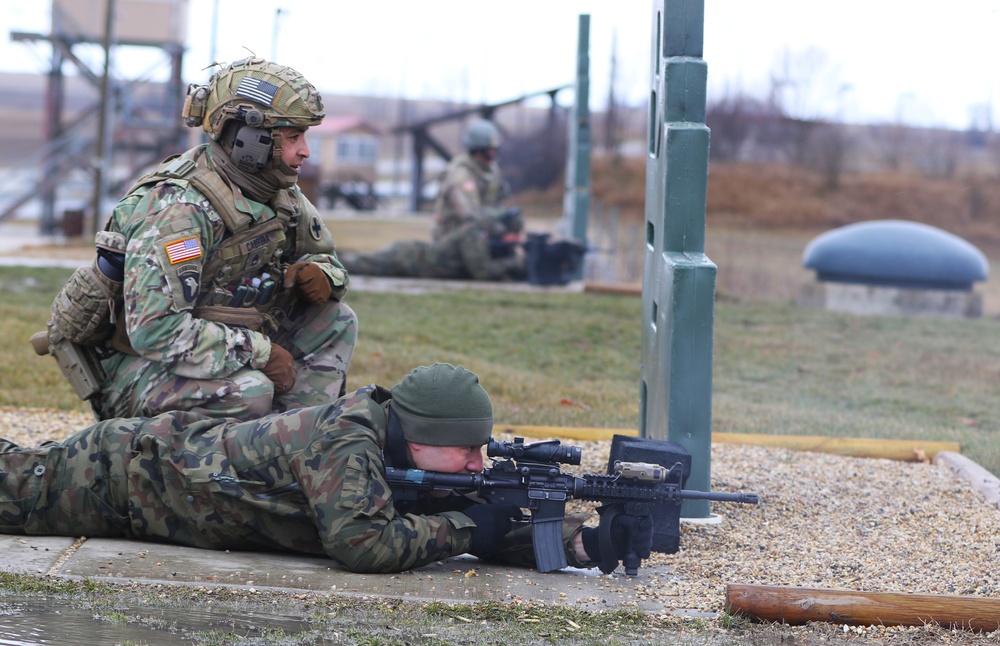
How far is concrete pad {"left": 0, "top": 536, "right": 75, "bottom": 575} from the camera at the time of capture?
3.95 meters

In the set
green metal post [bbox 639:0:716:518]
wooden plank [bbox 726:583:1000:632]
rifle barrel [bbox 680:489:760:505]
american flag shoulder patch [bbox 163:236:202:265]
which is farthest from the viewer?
green metal post [bbox 639:0:716:518]

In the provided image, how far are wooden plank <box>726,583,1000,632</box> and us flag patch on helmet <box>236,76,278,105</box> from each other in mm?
2488

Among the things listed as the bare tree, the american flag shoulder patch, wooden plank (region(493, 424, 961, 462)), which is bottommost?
wooden plank (region(493, 424, 961, 462))

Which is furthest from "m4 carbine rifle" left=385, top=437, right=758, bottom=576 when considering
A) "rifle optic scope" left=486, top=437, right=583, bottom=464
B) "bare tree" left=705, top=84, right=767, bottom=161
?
"bare tree" left=705, top=84, right=767, bottom=161

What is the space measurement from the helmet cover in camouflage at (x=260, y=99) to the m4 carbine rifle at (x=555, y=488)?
1.51m

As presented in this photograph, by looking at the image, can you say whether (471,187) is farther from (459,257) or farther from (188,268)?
(188,268)

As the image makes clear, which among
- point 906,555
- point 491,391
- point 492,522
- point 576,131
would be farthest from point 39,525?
point 576,131

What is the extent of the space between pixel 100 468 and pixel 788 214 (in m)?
30.7

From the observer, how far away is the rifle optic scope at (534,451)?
4.11 m

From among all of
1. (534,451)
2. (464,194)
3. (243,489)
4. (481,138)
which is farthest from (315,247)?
(481,138)

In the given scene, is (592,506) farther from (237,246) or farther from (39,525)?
(39,525)

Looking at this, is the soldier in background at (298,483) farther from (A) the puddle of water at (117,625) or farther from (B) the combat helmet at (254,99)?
(B) the combat helmet at (254,99)

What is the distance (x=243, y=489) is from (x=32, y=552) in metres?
0.73

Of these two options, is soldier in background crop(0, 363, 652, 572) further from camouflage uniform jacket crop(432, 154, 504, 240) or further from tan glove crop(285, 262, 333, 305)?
camouflage uniform jacket crop(432, 154, 504, 240)
